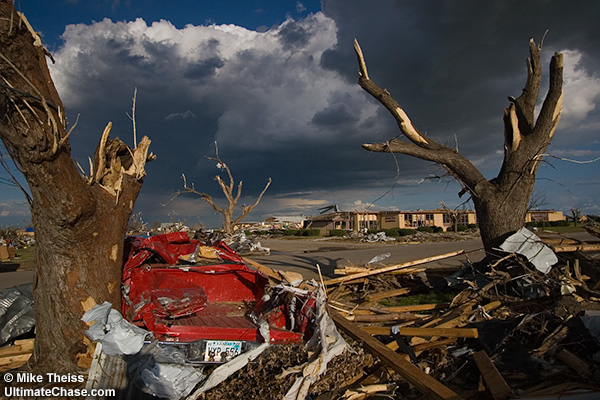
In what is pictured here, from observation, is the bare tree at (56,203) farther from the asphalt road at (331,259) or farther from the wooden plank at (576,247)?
the wooden plank at (576,247)

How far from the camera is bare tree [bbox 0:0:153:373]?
153 inches

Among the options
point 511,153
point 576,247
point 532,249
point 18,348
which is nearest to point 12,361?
point 18,348

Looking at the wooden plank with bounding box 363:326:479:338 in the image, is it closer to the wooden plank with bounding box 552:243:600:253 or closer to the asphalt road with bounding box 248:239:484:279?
the asphalt road with bounding box 248:239:484:279

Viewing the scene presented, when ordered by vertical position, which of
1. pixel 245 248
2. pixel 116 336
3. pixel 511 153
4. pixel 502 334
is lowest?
pixel 245 248

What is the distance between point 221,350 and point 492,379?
2.64 meters

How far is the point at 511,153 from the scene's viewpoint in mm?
8914

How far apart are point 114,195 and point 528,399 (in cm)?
500

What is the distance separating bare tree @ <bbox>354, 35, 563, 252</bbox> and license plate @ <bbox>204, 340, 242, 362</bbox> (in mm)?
6698

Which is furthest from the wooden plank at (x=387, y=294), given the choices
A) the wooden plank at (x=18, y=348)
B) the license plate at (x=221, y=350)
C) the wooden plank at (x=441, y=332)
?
the wooden plank at (x=18, y=348)

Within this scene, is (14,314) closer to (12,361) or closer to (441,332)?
(12,361)

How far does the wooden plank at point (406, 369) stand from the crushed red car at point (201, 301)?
2.14ft

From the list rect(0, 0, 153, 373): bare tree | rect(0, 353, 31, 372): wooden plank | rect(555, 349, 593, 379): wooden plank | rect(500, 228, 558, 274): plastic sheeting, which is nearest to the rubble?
rect(555, 349, 593, 379): wooden plank

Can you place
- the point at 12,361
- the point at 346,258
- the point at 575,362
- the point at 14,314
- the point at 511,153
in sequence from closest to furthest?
1. the point at 575,362
2. the point at 12,361
3. the point at 14,314
4. the point at 511,153
5. the point at 346,258

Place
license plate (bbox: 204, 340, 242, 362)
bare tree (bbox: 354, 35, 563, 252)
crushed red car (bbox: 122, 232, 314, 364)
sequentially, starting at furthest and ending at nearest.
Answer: bare tree (bbox: 354, 35, 563, 252) < crushed red car (bbox: 122, 232, 314, 364) < license plate (bbox: 204, 340, 242, 362)
